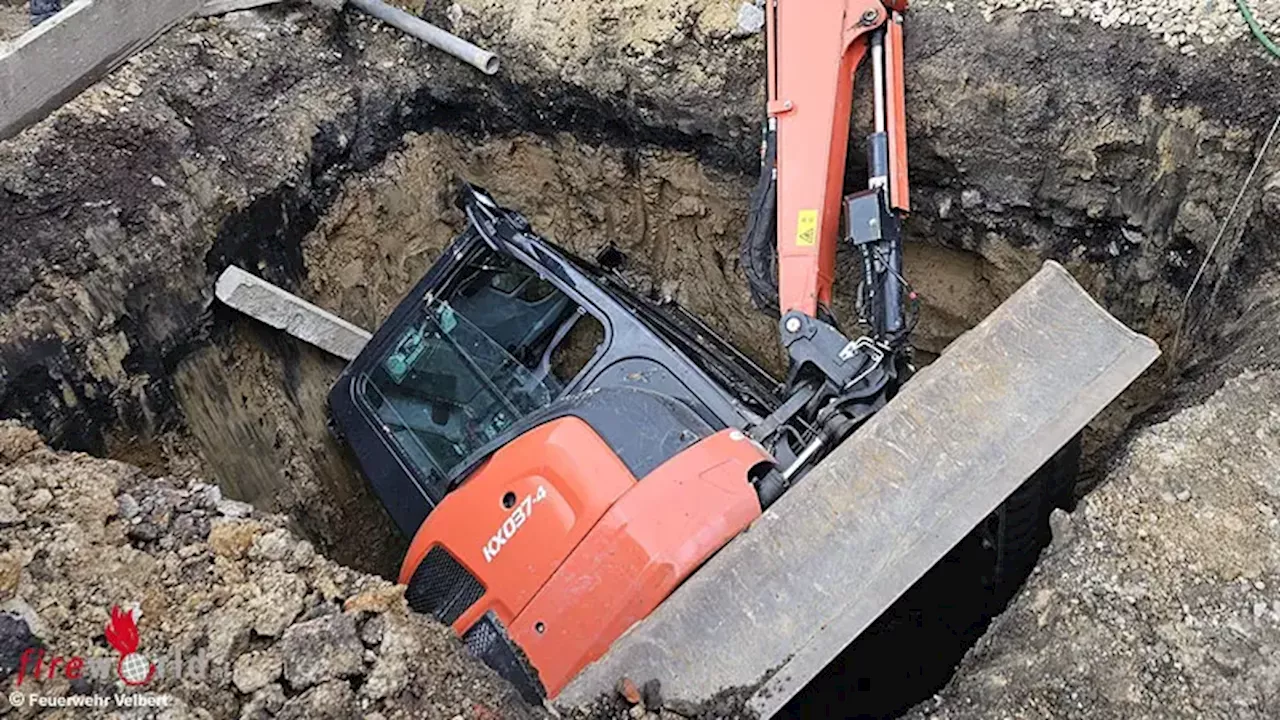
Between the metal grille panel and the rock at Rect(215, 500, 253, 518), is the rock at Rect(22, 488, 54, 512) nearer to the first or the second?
the rock at Rect(215, 500, 253, 518)

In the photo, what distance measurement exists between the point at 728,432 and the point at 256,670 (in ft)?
5.15

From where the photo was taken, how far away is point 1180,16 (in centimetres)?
415

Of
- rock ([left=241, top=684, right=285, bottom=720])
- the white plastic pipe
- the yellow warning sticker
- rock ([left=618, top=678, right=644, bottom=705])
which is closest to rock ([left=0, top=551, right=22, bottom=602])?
rock ([left=241, top=684, right=285, bottom=720])

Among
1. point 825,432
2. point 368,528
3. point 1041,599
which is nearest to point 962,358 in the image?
point 825,432

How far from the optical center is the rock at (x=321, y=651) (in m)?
2.57

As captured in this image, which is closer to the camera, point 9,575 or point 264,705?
point 264,705

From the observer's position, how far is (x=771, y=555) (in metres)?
3.00

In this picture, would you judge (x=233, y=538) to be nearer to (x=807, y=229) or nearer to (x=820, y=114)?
(x=807, y=229)

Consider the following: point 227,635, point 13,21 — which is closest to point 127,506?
point 227,635

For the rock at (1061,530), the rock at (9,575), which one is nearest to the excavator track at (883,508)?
the rock at (1061,530)

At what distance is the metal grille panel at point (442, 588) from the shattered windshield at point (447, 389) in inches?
19.7

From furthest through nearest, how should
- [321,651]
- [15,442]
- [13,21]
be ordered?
[13,21], [15,442], [321,651]

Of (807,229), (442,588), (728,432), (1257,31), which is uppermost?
(1257,31)

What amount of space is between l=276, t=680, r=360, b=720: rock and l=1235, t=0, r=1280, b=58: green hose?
3934 mm
